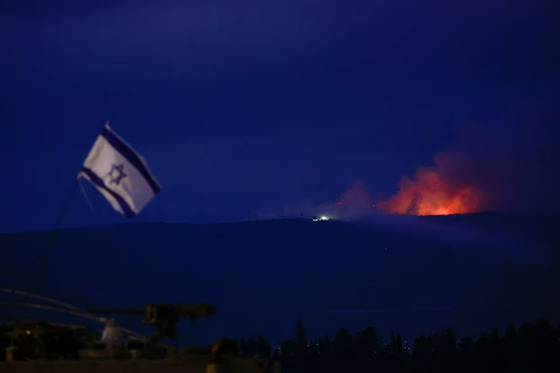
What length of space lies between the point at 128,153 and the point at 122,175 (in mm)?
586

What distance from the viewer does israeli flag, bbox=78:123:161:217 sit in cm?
3812

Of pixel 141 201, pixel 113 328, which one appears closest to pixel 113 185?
pixel 141 201

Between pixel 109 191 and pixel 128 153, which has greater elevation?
pixel 128 153

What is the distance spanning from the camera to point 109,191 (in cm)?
3850

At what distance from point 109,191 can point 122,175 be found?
26.3 inches

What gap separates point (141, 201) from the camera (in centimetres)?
3819

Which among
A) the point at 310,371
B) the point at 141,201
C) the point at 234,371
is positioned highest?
the point at 310,371

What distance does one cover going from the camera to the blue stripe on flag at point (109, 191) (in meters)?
38.3

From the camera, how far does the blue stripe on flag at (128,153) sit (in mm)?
38094

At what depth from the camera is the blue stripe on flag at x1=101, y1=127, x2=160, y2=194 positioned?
38094 millimetres

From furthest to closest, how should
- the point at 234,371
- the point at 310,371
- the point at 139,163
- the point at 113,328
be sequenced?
the point at 310,371
the point at 139,163
the point at 113,328
the point at 234,371

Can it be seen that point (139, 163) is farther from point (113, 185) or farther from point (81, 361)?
point (81, 361)

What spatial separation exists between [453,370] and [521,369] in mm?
9257

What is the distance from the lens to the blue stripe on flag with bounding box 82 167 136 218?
3831 centimetres
